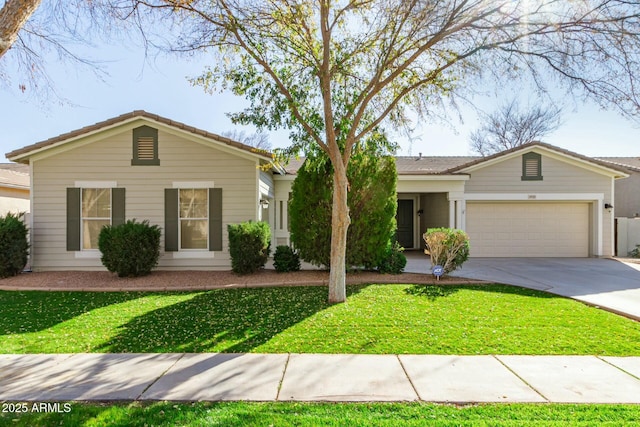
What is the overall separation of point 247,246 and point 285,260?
3.77ft

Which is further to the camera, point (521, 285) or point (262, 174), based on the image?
point (262, 174)

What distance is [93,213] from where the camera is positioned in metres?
10.0

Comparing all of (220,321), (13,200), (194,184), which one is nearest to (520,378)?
(220,321)

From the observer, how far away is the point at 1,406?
10.6 ft

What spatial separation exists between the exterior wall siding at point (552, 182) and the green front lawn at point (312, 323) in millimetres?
6596

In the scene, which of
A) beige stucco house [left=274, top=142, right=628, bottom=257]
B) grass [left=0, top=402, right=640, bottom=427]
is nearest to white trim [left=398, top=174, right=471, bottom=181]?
beige stucco house [left=274, top=142, right=628, bottom=257]

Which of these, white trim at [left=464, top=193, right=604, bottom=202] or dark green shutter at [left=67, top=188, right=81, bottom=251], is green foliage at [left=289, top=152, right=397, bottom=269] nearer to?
white trim at [left=464, top=193, right=604, bottom=202]

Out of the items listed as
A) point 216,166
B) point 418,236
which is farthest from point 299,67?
point 418,236

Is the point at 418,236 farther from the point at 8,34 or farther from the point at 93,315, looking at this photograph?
the point at 8,34

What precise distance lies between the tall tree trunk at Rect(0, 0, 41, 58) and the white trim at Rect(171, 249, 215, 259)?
6.49 metres

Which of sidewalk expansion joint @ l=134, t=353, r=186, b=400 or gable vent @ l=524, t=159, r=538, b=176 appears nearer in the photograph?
sidewalk expansion joint @ l=134, t=353, r=186, b=400

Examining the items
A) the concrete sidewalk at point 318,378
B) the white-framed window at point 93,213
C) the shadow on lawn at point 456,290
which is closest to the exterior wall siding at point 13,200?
the white-framed window at point 93,213

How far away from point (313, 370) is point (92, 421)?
2048 mm

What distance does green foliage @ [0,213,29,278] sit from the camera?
885 cm
